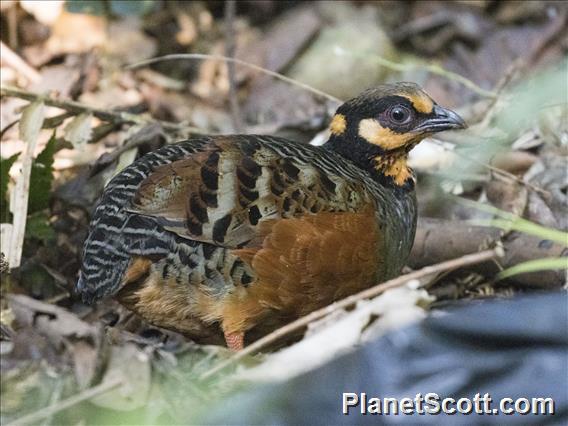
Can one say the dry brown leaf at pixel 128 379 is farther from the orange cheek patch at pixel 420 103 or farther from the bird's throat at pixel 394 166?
the orange cheek patch at pixel 420 103

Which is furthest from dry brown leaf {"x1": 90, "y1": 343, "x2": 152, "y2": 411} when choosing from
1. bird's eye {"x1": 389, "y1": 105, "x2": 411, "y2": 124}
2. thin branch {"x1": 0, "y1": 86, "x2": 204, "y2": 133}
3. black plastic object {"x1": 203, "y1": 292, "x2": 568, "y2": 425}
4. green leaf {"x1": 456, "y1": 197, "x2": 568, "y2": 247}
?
thin branch {"x1": 0, "y1": 86, "x2": 204, "y2": 133}

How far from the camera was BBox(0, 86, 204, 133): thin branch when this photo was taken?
197 inches

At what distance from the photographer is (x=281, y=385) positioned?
274 centimetres

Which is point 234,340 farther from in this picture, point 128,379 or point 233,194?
point 128,379

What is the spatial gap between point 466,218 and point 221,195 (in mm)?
1793

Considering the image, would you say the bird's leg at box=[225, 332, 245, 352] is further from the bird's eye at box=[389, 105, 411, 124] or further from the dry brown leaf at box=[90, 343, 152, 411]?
the bird's eye at box=[389, 105, 411, 124]

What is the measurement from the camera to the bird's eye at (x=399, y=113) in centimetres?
433

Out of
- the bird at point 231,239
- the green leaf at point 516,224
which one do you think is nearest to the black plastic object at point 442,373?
the green leaf at point 516,224

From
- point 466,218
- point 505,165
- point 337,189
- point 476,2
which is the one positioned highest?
point 476,2

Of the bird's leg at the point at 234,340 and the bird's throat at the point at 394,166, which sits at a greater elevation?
the bird's throat at the point at 394,166

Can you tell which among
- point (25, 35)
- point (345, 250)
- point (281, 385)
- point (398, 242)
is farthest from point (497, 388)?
point (25, 35)

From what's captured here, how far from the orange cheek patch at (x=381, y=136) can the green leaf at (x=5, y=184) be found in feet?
5.07

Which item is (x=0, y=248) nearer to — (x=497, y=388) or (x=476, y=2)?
(x=497, y=388)

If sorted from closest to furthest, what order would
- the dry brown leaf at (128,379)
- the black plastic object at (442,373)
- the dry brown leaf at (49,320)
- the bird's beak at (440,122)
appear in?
the black plastic object at (442,373)
the dry brown leaf at (128,379)
the dry brown leaf at (49,320)
the bird's beak at (440,122)
